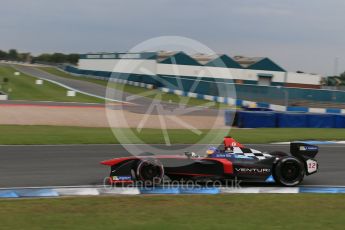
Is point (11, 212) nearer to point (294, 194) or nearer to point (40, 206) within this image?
point (40, 206)

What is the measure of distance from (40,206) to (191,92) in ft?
141

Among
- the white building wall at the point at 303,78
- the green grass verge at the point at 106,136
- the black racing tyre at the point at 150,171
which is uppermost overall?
the white building wall at the point at 303,78

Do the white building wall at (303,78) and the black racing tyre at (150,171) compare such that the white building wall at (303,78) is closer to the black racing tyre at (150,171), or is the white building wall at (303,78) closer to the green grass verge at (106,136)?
the green grass verge at (106,136)

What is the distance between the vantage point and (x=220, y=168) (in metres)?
8.78

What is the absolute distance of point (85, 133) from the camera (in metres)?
18.6

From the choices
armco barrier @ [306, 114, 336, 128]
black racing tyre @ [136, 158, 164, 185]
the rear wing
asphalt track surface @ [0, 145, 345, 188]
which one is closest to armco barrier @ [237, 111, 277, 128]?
armco barrier @ [306, 114, 336, 128]

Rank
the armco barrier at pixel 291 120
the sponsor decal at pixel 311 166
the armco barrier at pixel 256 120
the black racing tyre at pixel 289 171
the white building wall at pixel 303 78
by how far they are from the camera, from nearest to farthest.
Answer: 1. the black racing tyre at pixel 289 171
2. the sponsor decal at pixel 311 166
3. the armco barrier at pixel 256 120
4. the armco barrier at pixel 291 120
5. the white building wall at pixel 303 78

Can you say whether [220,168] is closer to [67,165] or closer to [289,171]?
[289,171]

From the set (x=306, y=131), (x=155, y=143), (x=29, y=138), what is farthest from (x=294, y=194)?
(x=306, y=131)

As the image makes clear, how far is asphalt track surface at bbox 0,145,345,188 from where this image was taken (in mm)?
9508

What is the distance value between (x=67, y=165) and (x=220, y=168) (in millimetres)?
4123

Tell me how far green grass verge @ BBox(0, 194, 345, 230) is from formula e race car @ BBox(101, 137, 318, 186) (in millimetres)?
845

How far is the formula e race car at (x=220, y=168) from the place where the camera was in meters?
8.65

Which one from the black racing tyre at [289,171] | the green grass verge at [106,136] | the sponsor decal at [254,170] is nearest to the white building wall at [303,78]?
the green grass verge at [106,136]
